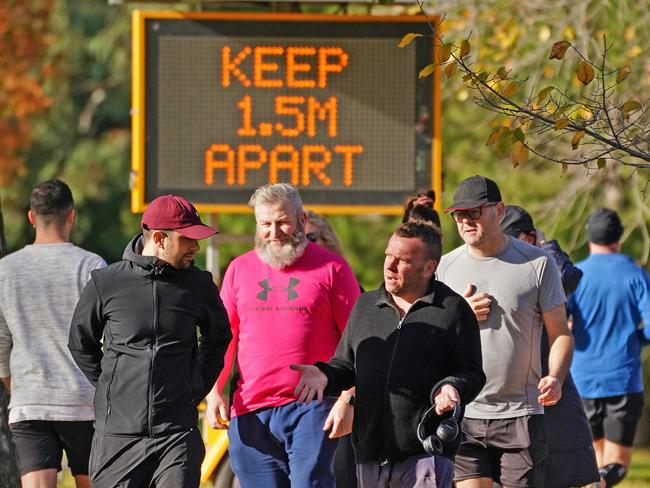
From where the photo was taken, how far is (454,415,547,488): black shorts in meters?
7.43

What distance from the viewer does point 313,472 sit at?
7.27 metres

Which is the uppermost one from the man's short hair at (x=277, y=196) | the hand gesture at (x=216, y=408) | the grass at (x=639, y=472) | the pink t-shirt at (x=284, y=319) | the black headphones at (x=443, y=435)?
the man's short hair at (x=277, y=196)

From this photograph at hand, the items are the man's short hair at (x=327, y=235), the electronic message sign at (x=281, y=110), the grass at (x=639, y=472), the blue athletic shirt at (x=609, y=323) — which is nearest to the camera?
the man's short hair at (x=327, y=235)

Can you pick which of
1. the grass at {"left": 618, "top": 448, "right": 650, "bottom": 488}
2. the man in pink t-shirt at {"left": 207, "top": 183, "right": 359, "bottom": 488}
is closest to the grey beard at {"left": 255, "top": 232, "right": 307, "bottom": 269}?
the man in pink t-shirt at {"left": 207, "top": 183, "right": 359, "bottom": 488}

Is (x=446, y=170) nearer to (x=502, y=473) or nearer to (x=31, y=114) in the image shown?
(x=31, y=114)

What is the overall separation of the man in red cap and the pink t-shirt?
0.70 meters

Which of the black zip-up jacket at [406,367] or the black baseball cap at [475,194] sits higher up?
the black baseball cap at [475,194]

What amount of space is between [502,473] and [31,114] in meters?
19.9

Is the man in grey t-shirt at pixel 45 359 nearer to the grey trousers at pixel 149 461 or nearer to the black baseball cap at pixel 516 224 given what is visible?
the grey trousers at pixel 149 461

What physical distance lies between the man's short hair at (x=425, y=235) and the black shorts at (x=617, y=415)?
16.0 ft

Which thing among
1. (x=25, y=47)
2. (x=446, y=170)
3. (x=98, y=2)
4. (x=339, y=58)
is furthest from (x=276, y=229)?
(x=98, y=2)

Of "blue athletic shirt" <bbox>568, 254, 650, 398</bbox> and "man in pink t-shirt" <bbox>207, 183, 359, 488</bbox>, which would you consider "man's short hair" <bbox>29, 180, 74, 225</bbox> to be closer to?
"man in pink t-shirt" <bbox>207, 183, 359, 488</bbox>

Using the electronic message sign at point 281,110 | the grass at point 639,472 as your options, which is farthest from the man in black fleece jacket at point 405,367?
the grass at point 639,472

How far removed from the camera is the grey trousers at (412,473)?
6.40 metres
